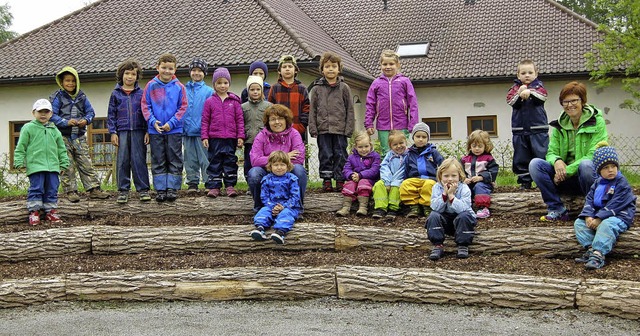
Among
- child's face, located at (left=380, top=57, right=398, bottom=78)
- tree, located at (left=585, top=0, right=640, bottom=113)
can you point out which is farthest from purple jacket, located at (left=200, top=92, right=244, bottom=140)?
tree, located at (left=585, top=0, right=640, bottom=113)

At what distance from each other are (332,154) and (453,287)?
10.4 feet

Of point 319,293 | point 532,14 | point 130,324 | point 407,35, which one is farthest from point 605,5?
point 130,324

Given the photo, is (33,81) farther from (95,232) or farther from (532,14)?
(532,14)

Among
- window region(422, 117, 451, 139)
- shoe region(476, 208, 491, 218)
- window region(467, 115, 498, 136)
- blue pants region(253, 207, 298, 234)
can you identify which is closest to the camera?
blue pants region(253, 207, 298, 234)

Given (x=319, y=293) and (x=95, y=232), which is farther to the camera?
(x=95, y=232)

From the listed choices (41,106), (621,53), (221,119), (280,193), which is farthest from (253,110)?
(621,53)

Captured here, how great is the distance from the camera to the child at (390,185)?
7.89 meters

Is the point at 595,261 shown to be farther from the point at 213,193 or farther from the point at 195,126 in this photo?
the point at 195,126

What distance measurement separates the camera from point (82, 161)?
909 cm

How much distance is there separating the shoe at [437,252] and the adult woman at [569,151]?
4.79ft

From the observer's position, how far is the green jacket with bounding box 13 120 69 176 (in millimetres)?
8336

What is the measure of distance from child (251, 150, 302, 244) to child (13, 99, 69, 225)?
110 inches

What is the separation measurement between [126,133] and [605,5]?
14.8m

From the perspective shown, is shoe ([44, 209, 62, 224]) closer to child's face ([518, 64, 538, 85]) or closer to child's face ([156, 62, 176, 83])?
child's face ([156, 62, 176, 83])
